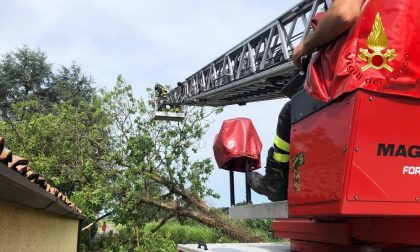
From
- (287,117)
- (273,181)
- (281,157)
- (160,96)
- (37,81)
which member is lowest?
(273,181)

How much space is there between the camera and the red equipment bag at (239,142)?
3906mm

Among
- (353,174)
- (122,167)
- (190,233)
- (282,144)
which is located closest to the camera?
(353,174)

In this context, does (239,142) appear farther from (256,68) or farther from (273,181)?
(256,68)

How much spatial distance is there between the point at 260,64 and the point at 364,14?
5.06 meters

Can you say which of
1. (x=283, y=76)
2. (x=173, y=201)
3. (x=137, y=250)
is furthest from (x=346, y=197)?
(x=173, y=201)

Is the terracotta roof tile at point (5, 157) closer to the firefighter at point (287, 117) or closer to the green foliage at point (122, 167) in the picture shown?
the firefighter at point (287, 117)

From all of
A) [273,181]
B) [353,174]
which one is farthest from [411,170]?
[273,181]

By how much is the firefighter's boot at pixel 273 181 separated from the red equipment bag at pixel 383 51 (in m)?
1.10

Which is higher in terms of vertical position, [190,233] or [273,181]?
[273,181]

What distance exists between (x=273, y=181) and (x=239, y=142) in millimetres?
743

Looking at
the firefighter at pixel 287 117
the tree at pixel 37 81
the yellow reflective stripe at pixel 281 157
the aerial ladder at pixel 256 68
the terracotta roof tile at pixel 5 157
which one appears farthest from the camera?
the tree at pixel 37 81

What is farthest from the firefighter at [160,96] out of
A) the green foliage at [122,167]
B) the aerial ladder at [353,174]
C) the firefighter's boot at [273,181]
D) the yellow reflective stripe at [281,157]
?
the yellow reflective stripe at [281,157]

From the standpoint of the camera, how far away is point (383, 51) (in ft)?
6.61

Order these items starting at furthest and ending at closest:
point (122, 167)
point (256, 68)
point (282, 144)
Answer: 1. point (122, 167)
2. point (256, 68)
3. point (282, 144)
